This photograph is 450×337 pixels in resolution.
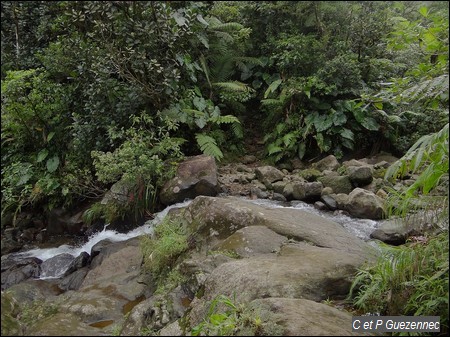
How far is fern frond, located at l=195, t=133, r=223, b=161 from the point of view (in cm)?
784

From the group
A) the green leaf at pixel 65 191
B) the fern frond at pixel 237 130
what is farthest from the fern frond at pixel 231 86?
the green leaf at pixel 65 191

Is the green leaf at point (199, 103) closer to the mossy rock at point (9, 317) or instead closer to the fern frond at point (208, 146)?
the fern frond at point (208, 146)

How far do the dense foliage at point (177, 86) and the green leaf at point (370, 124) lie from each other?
46 millimetres

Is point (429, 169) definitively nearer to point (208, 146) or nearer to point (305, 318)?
point (305, 318)

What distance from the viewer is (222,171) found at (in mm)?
8555

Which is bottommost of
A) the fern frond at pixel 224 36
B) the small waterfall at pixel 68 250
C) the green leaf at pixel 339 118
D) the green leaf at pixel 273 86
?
the small waterfall at pixel 68 250

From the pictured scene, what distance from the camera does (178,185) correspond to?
6859 millimetres

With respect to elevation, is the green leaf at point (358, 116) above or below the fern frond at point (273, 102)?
below

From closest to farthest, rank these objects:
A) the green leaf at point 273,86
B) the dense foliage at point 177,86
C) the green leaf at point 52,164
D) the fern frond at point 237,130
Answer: the dense foliage at point 177,86 → the green leaf at point 52,164 → the fern frond at point 237,130 → the green leaf at point 273,86

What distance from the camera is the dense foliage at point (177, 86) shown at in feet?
20.5

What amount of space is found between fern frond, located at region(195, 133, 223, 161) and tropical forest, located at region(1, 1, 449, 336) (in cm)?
6

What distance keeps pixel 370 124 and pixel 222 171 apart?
3.93m

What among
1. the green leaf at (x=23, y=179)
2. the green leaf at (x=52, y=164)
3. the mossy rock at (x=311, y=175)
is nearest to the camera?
the green leaf at (x=23, y=179)

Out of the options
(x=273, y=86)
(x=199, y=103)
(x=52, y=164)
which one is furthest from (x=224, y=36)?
(x=52, y=164)
